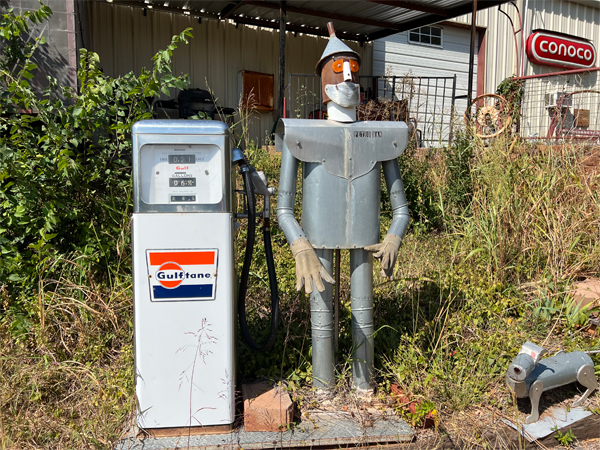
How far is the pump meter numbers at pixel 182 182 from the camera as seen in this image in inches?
91.8

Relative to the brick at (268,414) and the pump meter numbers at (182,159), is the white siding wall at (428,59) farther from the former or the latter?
the brick at (268,414)

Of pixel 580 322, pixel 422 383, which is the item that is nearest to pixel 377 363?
pixel 422 383

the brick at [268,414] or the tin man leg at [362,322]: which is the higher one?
the tin man leg at [362,322]

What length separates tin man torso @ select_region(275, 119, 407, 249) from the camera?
2656mm

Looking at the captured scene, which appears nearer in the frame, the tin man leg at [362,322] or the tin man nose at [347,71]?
the tin man nose at [347,71]

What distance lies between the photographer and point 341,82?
2721mm

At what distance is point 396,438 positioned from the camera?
95.6 inches

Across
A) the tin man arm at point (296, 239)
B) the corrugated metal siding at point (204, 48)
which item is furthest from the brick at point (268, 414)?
the corrugated metal siding at point (204, 48)

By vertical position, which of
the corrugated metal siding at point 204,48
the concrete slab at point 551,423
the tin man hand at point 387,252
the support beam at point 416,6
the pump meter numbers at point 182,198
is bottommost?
the concrete slab at point 551,423

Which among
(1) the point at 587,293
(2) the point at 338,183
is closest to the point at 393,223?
(2) the point at 338,183

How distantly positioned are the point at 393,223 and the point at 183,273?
121cm

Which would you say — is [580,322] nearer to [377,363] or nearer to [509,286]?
[509,286]

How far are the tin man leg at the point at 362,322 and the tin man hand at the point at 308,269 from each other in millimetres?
306

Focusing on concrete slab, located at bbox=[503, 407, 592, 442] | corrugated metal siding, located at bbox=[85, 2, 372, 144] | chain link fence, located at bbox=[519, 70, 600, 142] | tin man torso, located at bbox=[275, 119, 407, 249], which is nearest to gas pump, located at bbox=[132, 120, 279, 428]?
tin man torso, located at bbox=[275, 119, 407, 249]
